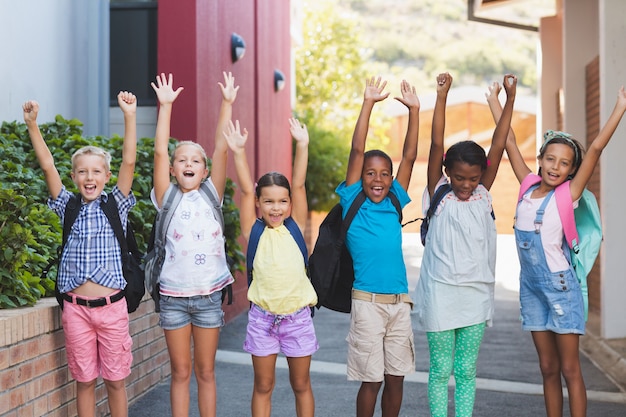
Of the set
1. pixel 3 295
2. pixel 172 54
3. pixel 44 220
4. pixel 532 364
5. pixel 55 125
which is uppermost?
pixel 172 54

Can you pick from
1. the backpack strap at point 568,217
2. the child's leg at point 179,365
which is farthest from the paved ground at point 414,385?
the backpack strap at point 568,217

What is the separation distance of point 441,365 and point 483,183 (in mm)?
1056

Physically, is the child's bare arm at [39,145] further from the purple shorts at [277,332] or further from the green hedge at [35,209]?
the purple shorts at [277,332]

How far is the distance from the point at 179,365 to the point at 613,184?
5.47m

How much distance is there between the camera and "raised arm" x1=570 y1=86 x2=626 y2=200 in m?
4.99

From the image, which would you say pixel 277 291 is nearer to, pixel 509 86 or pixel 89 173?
pixel 89 173

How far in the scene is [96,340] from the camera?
16.1ft

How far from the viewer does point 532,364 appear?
8.32 m

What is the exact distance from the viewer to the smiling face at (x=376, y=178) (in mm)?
5062

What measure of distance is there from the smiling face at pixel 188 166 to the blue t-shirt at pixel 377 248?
0.82m

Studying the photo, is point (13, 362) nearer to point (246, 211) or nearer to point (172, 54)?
point (246, 211)

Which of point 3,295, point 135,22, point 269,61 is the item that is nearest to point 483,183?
point 3,295

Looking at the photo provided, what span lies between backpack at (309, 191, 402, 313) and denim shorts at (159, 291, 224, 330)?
1.81ft

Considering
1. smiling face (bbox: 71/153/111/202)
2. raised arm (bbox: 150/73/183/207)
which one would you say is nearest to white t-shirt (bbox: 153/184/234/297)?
raised arm (bbox: 150/73/183/207)
